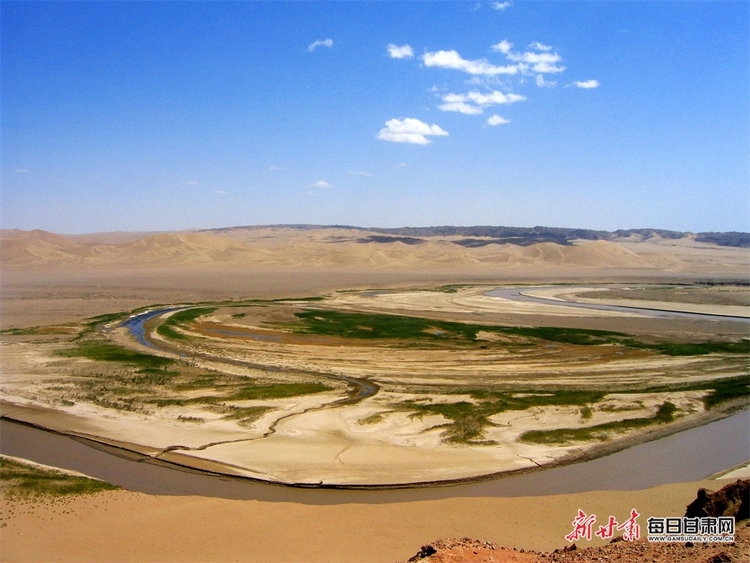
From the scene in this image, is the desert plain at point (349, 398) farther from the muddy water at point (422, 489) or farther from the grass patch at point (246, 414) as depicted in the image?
the muddy water at point (422, 489)

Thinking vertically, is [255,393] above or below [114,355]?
below

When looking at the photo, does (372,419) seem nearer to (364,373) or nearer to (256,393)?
(256,393)

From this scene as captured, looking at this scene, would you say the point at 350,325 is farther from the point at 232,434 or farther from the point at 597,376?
the point at 232,434

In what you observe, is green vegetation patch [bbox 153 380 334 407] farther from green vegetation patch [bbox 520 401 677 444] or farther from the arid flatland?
green vegetation patch [bbox 520 401 677 444]

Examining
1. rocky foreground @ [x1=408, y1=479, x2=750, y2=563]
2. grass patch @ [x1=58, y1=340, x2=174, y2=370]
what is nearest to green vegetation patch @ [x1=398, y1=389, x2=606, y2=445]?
rocky foreground @ [x1=408, y1=479, x2=750, y2=563]

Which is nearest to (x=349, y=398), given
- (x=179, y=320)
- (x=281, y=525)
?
(x=281, y=525)

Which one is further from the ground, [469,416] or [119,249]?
[119,249]

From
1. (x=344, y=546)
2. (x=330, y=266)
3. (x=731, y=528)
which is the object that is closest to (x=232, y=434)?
(x=344, y=546)
